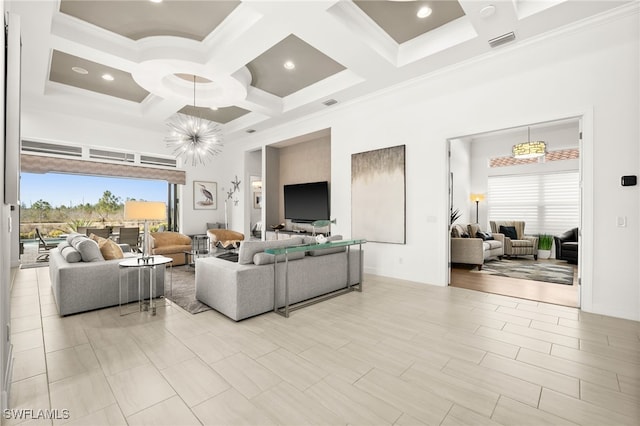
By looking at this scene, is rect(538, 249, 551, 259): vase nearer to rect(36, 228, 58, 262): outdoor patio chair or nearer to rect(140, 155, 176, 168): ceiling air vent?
rect(140, 155, 176, 168): ceiling air vent

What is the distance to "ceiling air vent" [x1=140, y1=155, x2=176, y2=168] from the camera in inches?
298

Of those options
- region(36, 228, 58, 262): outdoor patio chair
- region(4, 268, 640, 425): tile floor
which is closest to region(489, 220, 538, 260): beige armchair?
region(4, 268, 640, 425): tile floor

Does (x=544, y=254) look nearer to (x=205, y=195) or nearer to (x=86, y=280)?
(x=86, y=280)

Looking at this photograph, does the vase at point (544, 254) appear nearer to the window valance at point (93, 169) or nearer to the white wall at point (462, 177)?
the white wall at point (462, 177)

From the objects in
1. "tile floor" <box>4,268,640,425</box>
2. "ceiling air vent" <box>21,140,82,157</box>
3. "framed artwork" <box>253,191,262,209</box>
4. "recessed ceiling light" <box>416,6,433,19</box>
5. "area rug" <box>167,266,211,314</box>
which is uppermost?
"recessed ceiling light" <box>416,6,433,19</box>

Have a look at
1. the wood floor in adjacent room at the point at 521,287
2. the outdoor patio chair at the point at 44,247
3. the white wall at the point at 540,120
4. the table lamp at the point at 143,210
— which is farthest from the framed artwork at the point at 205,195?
the wood floor in adjacent room at the point at 521,287

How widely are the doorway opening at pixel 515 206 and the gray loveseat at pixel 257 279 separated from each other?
234 cm

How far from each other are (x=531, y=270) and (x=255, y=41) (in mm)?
6188

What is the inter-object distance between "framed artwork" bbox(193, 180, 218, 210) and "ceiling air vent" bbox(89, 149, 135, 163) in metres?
1.69

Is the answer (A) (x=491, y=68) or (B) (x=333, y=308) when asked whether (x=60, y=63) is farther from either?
(A) (x=491, y=68)

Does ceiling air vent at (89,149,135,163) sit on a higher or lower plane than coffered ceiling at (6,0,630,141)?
lower

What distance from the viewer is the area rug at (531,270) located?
16.3 ft

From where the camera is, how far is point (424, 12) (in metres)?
3.44

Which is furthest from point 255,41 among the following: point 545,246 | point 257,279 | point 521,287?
point 545,246
